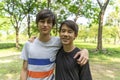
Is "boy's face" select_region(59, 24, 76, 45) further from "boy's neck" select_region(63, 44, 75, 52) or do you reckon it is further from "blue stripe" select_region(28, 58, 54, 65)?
"blue stripe" select_region(28, 58, 54, 65)

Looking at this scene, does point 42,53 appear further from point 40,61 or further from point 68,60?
point 68,60

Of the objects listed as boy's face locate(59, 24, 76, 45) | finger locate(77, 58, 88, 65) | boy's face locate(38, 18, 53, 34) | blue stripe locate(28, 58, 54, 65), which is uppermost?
boy's face locate(38, 18, 53, 34)

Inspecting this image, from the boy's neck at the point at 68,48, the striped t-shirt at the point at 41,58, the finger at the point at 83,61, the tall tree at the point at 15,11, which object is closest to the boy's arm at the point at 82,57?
the finger at the point at 83,61

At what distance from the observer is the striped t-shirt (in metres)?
2.13

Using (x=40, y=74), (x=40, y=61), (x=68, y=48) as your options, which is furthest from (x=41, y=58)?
(x=68, y=48)

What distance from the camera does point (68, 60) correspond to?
200 cm

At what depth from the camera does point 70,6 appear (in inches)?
798

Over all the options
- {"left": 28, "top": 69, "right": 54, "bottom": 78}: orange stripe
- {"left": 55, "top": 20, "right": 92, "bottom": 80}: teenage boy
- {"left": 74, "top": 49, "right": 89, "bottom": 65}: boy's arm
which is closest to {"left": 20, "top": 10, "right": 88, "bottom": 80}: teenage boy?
{"left": 28, "top": 69, "right": 54, "bottom": 78}: orange stripe

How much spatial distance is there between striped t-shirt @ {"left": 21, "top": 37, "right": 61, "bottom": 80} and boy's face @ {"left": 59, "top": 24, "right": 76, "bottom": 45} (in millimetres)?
165

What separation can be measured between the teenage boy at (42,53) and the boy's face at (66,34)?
0.16 m

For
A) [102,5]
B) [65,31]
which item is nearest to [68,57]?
[65,31]

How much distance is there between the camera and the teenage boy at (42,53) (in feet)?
6.98

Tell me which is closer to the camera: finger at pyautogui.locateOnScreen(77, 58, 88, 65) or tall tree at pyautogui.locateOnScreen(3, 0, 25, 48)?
finger at pyautogui.locateOnScreen(77, 58, 88, 65)

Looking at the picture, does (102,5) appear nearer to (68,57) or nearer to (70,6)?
(70,6)
